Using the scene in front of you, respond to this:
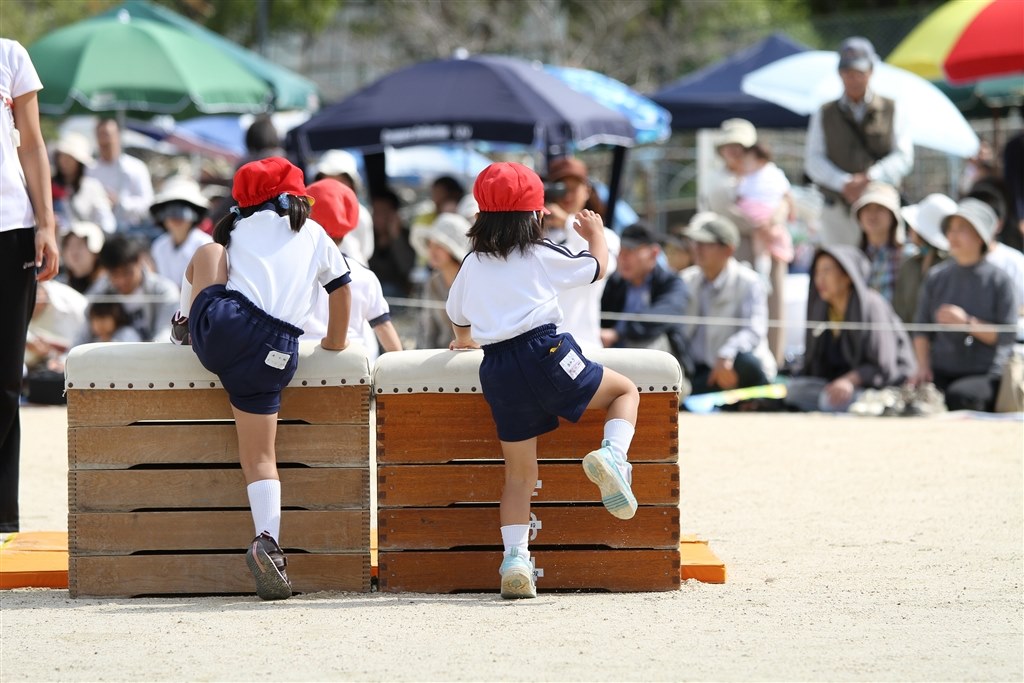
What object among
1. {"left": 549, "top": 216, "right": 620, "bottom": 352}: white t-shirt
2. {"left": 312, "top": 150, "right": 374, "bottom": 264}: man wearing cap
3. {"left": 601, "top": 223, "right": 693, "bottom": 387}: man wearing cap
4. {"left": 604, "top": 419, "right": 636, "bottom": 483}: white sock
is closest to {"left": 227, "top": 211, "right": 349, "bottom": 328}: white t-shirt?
{"left": 604, "top": 419, "right": 636, "bottom": 483}: white sock

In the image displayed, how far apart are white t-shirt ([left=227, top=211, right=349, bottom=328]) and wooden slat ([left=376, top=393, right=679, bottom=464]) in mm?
436

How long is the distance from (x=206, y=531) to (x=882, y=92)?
9.26m

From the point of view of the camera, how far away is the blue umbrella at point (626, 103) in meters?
14.1

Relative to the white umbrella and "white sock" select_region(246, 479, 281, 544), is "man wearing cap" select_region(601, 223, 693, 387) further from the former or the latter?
"white sock" select_region(246, 479, 281, 544)

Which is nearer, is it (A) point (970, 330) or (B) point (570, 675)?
(B) point (570, 675)

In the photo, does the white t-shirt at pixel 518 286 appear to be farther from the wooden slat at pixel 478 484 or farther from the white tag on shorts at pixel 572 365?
the wooden slat at pixel 478 484

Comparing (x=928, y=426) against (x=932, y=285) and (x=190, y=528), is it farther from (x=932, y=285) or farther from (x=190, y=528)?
(x=190, y=528)

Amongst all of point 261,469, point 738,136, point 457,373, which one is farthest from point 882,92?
point 261,469

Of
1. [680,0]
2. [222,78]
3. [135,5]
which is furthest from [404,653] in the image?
[680,0]

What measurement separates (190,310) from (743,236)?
8.03m

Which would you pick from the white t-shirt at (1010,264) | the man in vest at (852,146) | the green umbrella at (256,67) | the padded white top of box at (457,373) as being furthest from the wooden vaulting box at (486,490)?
the green umbrella at (256,67)

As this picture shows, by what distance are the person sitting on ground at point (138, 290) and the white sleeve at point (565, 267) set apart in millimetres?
6305

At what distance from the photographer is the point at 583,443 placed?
5.28 metres

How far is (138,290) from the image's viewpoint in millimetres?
11180
